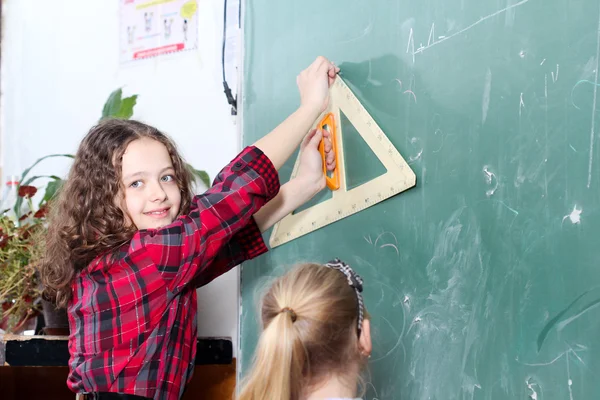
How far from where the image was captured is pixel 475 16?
116 centimetres

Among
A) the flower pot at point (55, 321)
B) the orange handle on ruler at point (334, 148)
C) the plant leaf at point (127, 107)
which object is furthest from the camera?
the plant leaf at point (127, 107)

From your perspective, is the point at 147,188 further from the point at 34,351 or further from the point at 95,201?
the point at 34,351

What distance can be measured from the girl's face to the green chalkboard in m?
0.34

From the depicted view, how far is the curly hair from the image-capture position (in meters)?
1.29

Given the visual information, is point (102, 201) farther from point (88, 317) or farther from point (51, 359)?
point (51, 359)

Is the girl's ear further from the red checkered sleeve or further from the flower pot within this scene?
the flower pot

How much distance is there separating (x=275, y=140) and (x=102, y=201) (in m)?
0.34

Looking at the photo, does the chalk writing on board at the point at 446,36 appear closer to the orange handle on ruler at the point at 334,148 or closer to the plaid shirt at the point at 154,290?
the orange handle on ruler at the point at 334,148

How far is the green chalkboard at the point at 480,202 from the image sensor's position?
3.30 feet

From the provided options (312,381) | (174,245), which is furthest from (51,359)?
(312,381)

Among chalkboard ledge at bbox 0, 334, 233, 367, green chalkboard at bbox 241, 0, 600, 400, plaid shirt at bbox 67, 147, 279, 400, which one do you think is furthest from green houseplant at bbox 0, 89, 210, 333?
green chalkboard at bbox 241, 0, 600, 400

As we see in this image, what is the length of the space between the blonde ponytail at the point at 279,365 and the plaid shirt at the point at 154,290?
11.7 inches

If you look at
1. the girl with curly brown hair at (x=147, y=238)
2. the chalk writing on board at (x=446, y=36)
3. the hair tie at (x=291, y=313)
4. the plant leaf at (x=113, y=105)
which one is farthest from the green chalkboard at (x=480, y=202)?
the plant leaf at (x=113, y=105)

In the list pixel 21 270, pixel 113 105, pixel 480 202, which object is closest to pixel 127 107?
pixel 113 105
